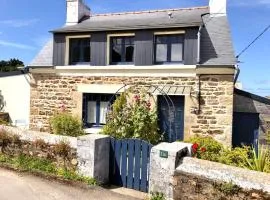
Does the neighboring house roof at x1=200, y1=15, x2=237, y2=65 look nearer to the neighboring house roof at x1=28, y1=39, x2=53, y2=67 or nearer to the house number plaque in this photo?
the house number plaque

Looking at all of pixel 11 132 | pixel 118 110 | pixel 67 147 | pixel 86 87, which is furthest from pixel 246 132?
pixel 11 132

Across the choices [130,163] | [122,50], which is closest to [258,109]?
[122,50]

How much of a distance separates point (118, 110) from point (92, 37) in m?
5.03

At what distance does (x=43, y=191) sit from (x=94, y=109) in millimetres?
7588

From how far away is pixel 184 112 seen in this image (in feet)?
39.5

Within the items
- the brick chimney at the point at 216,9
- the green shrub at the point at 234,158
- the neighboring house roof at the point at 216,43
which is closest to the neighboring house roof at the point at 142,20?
the brick chimney at the point at 216,9

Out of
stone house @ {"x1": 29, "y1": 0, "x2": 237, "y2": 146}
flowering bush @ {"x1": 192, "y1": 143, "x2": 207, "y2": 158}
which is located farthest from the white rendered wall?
flowering bush @ {"x1": 192, "y1": 143, "x2": 207, "y2": 158}

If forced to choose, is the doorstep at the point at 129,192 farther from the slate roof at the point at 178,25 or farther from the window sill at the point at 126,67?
the slate roof at the point at 178,25

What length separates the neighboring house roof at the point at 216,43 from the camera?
11830mm

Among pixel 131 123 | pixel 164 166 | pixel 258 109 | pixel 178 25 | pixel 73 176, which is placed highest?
pixel 178 25

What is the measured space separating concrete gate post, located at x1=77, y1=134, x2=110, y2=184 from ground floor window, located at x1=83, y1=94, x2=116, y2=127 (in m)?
6.50

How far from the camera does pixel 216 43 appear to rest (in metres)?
12.8

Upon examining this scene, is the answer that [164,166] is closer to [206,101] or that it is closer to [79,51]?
[206,101]

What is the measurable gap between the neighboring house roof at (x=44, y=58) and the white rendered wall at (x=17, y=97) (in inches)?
35.8
